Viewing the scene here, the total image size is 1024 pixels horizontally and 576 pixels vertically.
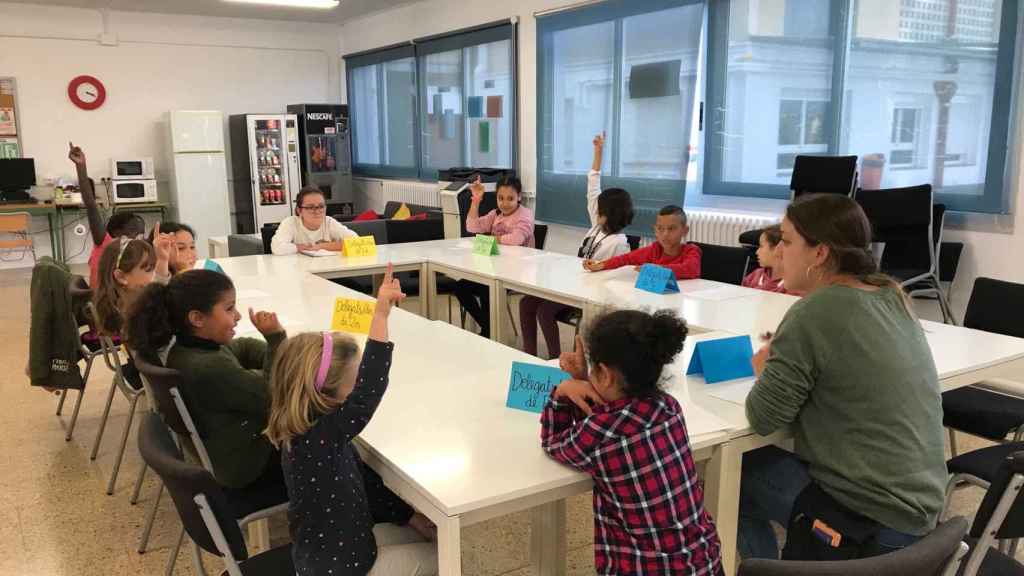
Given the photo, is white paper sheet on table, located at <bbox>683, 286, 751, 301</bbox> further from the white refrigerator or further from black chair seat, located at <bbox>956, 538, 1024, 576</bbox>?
the white refrigerator

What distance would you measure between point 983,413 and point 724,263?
147cm

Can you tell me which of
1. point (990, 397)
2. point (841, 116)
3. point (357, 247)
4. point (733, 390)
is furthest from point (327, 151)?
point (733, 390)

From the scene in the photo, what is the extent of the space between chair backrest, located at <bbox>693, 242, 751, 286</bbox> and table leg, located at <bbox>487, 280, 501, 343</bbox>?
3.17 feet

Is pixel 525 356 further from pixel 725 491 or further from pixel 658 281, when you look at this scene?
pixel 658 281

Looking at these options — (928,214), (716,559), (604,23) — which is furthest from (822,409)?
(604,23)

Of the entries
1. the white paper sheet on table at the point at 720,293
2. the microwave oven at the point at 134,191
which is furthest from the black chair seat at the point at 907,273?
the microwave oven at the point at 134,191

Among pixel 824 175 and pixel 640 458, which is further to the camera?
pixel 824 175

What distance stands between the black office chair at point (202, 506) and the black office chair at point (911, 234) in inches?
140

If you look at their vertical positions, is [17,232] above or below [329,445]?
below

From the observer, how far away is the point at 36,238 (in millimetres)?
8398

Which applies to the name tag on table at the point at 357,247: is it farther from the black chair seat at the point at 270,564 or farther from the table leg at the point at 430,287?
the black chair seat at the point at 270,564

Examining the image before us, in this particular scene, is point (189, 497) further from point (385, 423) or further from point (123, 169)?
point (123, 169)

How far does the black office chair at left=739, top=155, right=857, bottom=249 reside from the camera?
4.45 metres

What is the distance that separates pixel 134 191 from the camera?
27.8 ft
